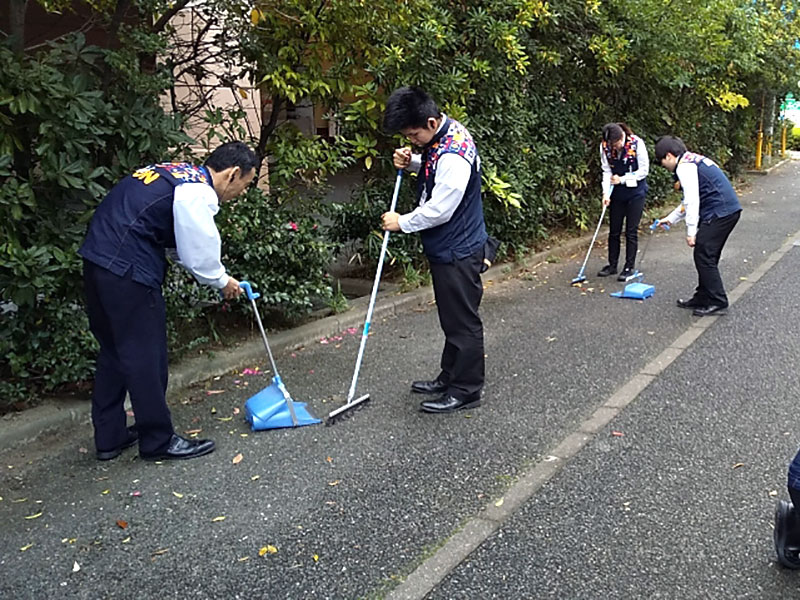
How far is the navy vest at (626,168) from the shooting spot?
26.3ft

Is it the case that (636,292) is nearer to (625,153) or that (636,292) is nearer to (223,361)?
(625,153)

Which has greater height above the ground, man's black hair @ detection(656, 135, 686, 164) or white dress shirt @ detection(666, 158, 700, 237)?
man's black hair @ detection(656, 135, 686, 164)

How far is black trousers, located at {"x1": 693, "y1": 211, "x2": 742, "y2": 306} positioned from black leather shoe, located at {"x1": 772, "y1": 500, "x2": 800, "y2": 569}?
413cm

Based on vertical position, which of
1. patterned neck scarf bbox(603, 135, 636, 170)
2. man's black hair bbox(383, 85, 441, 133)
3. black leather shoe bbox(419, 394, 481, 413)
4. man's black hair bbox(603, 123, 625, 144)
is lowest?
black leather shoe bbox(419, 394, 481, 413)

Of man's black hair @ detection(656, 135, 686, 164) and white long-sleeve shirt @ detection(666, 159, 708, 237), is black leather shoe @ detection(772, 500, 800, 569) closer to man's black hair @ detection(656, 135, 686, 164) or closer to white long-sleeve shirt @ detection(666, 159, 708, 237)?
white long-sleeve shirt @ detection(666, 159, 708, 237)

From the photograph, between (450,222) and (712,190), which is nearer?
(450,222)

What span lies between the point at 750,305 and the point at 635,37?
13.7 ft

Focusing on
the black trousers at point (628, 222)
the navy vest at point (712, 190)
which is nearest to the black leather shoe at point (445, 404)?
the navy vest at point (712, 190)

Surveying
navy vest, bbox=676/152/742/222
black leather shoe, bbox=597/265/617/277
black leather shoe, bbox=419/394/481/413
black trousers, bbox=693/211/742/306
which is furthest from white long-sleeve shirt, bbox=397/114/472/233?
black leather shoe, bbox=597/265/617/277

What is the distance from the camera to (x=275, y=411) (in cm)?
448

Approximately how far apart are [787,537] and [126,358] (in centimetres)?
312

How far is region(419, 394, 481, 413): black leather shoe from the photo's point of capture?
4.72m

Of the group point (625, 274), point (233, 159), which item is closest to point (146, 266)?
point (233, 159)

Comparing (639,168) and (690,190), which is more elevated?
(639,168)
